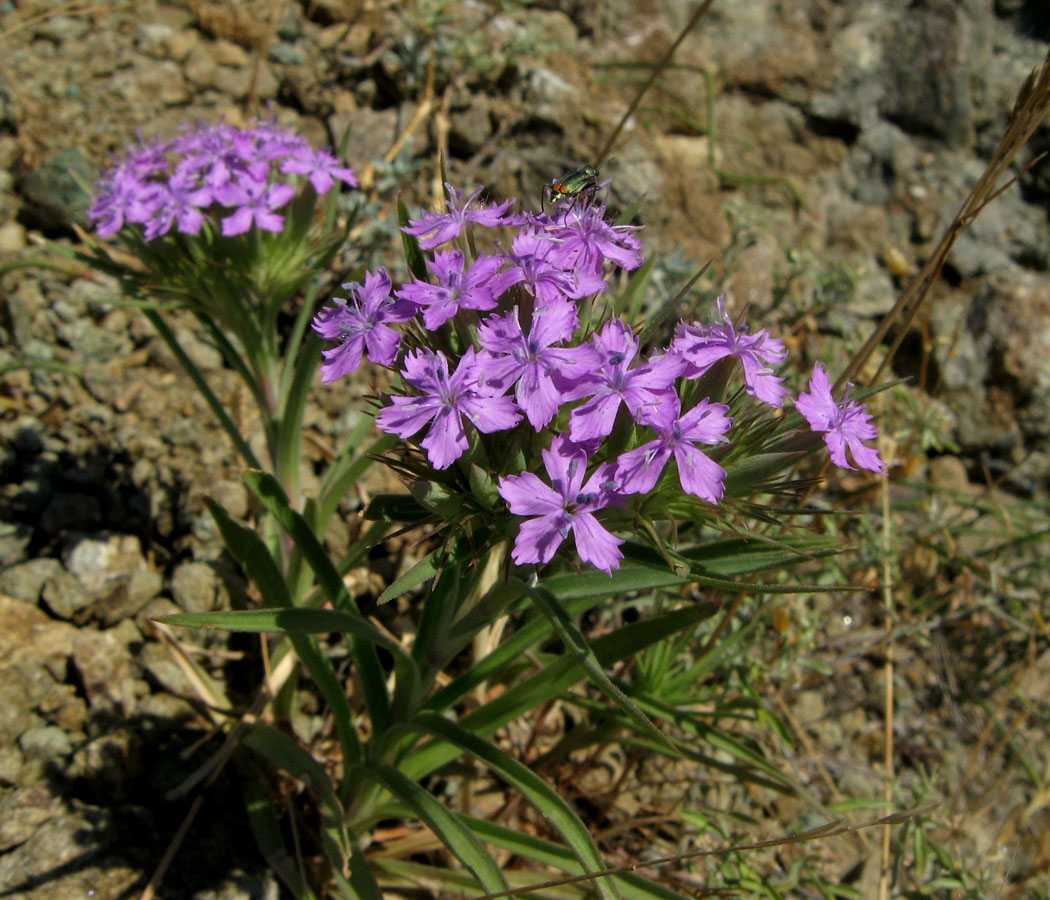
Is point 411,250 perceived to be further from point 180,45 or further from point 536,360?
point 180,45

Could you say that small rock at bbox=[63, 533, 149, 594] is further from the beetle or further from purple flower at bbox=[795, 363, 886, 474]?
purple flower at bbox=[795, 363, 886, 474]

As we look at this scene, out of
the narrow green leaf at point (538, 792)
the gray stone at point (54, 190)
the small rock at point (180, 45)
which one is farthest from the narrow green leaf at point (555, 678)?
the small rock at point (180, 45)

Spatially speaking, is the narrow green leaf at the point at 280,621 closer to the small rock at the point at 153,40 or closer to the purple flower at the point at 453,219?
the purple flower at the point at 453,219

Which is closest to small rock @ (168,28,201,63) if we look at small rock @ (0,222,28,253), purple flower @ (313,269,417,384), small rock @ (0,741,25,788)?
small rock @ (0,222,28,253)

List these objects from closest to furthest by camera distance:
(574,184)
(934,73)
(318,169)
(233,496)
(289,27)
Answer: (574,184), (318,169), (233,496), (289,27), (934,73)

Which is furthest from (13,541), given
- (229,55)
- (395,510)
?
(229,55)
